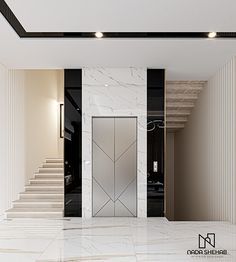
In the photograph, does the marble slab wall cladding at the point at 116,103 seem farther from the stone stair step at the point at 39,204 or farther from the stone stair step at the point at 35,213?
the stone stair step at the point at 39,204

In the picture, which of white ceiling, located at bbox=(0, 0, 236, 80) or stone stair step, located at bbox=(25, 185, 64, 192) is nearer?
white ceiling, located at bbox=(0, 0, 236, 80)

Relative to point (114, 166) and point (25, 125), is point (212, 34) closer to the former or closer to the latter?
point (114, 166)

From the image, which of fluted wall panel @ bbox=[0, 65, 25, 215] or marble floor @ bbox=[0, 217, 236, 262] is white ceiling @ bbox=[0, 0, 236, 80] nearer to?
fluted wall panel @ bbox=[0, 65, 25, 215]

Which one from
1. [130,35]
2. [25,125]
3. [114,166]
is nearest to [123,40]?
[130,35]

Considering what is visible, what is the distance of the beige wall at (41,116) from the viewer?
910 centimetres

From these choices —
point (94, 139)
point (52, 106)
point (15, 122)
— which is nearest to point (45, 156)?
point (52, 106)

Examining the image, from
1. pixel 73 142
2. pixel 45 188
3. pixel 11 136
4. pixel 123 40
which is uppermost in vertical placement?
pixel 123 40

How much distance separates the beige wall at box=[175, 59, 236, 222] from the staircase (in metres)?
3.20

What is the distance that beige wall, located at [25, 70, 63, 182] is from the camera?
9.10 metres

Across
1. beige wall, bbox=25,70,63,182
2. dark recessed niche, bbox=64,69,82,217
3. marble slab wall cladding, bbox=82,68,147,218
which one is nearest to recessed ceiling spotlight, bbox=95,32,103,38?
marble slab wall cladding, bbox=82,68,147,218

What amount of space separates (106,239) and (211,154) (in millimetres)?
3499

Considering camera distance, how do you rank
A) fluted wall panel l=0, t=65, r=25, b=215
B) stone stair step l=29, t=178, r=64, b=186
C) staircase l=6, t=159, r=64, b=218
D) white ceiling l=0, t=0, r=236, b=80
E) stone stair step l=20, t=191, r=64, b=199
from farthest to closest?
stone stair step l=29, t=178, r=64, b=186 → stone stair step l=20, t=191, r=64, b=199 → staircase l=6, t=159, r=64, b=218 → fluted wall panel l=0, t=65, r=25, b=215 → white ceiling l=0, t=0, r=236, b=80

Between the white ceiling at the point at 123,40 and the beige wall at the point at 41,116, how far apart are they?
6.81 ft

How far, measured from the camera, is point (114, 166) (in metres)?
7.50
